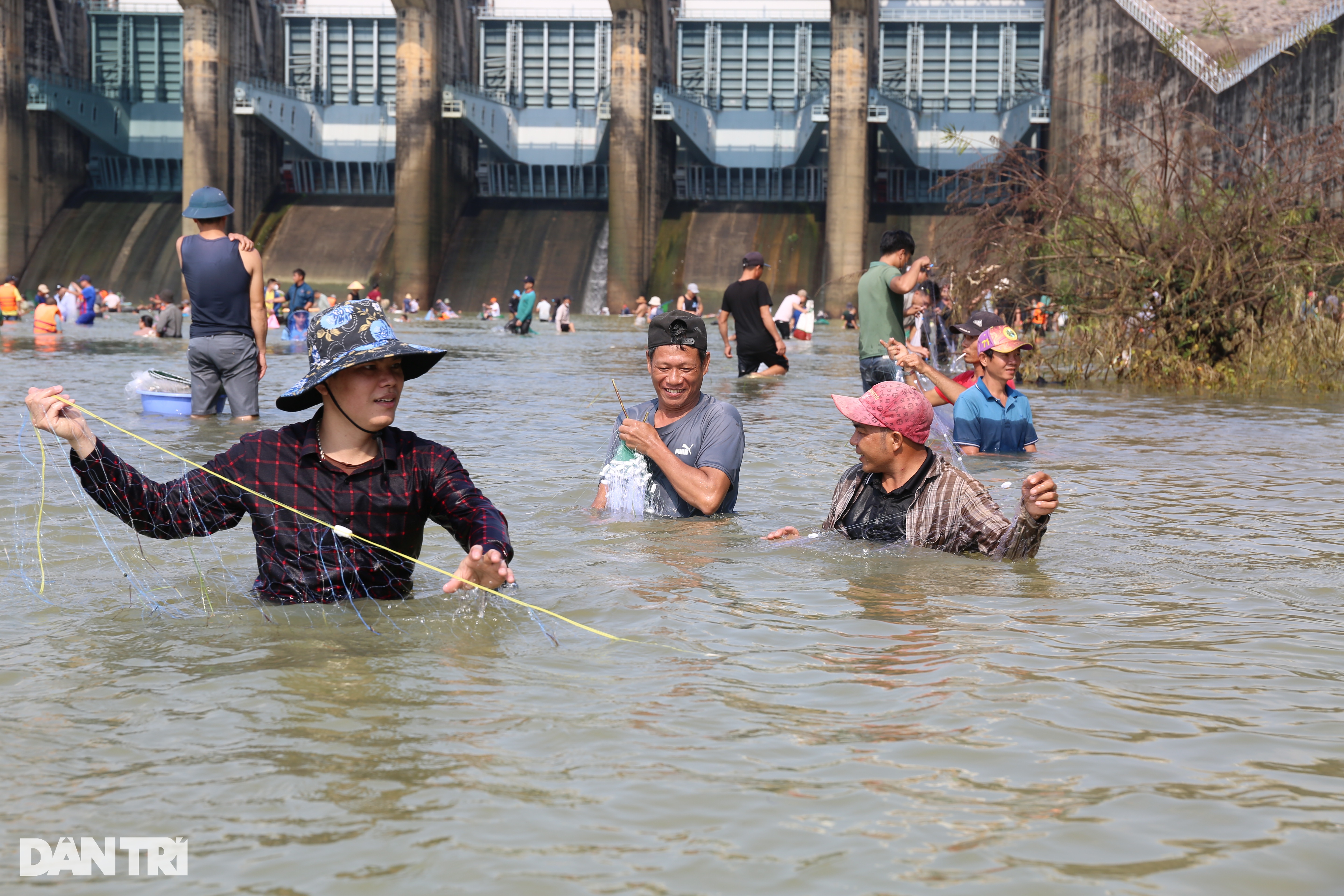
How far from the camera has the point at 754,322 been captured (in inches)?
578

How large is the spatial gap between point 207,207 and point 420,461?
201 inches

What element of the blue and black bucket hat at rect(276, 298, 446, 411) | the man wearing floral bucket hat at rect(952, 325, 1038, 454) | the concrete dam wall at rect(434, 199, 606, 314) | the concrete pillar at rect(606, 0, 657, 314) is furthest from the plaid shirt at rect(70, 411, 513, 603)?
the concrete dam wall at rect(434, 199, 606, 314)

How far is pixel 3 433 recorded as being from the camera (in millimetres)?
9586

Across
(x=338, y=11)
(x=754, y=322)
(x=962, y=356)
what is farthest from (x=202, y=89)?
(x=962, y=356)

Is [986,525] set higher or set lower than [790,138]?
lower

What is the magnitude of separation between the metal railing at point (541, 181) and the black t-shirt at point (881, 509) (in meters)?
47.6

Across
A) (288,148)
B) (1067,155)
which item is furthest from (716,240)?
(1067,155)

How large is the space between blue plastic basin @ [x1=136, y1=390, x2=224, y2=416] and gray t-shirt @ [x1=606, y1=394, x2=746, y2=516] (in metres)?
5.18

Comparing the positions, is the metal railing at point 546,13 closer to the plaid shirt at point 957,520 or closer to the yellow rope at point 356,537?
the plaid shirt at point 957,520

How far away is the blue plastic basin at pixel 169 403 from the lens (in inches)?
409

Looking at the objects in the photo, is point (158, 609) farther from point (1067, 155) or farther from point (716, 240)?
point (716, 240)

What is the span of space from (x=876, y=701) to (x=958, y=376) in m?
6.16

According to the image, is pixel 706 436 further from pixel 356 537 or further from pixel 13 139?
pixel 13 139
